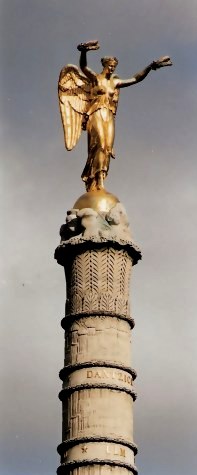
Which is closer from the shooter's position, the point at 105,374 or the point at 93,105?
the point at 105,374

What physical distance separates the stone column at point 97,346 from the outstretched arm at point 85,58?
3096 mm

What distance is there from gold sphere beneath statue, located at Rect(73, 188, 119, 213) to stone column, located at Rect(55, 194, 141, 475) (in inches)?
6.2

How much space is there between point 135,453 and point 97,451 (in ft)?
3.48

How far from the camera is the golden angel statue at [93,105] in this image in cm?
2273

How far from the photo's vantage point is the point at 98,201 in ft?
72.4

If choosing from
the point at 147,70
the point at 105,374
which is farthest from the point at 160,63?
Answer: the point at 105,374

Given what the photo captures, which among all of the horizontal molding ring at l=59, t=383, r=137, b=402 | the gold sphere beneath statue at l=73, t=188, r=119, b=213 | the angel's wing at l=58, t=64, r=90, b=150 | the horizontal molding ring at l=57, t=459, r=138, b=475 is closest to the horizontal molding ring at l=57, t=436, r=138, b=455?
the horizontal molding ring at l=57, t=459, r=138, b=475

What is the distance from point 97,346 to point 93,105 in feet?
17.8

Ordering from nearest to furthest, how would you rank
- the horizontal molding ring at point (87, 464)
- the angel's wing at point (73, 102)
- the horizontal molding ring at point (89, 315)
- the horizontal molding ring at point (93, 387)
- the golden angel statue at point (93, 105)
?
the horizontal molding ring at point (87, 464), the horizontal molding ring at point (93, 387), the horizontal molding ring at point (89, 315), the golden angel statue at point (93, 105), the angel's wing at point (73, 102)

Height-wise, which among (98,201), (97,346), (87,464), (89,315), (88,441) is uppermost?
(98,201)

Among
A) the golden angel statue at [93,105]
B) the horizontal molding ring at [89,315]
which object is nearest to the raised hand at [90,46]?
the golden angel statue at [93,105]

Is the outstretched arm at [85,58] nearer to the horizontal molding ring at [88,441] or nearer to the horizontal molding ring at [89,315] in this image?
the horizontal molding ring at [89,315]

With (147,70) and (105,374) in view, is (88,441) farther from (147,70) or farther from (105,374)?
(147,70)

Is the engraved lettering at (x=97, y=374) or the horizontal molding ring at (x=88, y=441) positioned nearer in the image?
the horizontal molding ring at (x=88, y=441)
